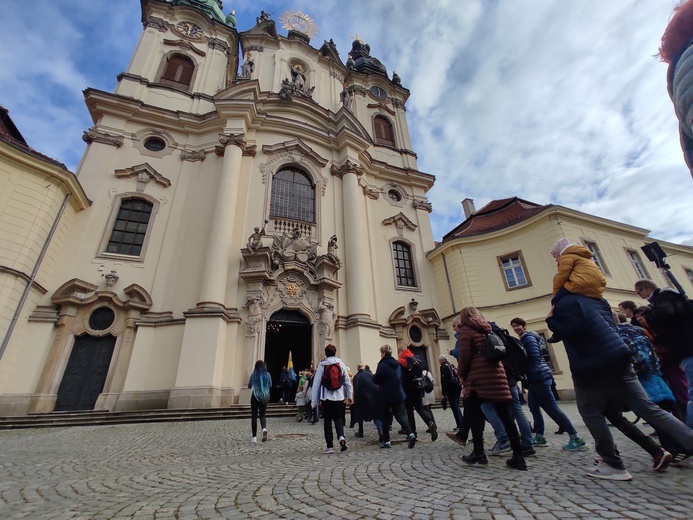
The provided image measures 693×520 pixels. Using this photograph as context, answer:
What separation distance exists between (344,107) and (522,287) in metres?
13.6

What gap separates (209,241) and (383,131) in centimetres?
1547

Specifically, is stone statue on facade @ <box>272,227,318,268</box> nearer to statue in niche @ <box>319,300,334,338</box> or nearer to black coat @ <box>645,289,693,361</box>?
statue in niche @ <box>319,300,334,338</box>

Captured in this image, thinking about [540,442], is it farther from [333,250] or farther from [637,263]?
[637,263]

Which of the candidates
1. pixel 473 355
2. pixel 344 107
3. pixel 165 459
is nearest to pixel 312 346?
pixel 165 459

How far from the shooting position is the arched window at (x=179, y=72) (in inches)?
722

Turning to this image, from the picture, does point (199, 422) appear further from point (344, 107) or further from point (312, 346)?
point (344, 107)

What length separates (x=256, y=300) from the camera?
12.7m

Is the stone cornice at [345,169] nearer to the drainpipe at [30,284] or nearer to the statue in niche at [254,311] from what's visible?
the statue in niche at [254,311]

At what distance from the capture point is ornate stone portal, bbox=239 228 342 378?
12.7 meters

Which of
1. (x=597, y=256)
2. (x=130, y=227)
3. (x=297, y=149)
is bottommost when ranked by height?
(x=597, y=256)

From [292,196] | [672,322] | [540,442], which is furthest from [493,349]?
[292,196]

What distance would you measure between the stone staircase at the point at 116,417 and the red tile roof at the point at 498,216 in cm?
1258

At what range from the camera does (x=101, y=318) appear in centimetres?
1166

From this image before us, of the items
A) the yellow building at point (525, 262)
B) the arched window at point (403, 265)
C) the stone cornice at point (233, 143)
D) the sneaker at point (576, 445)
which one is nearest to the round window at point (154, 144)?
the stone cornice at point (233, 143)
